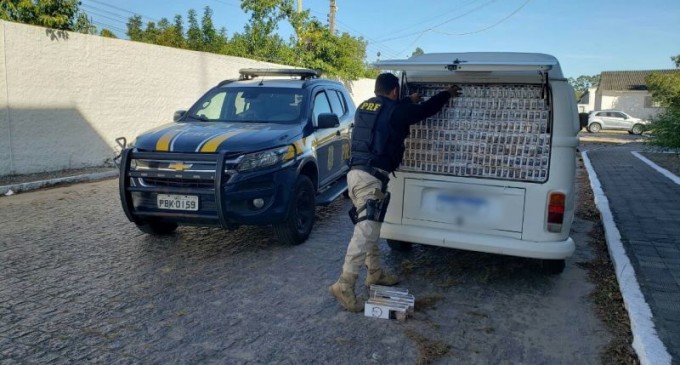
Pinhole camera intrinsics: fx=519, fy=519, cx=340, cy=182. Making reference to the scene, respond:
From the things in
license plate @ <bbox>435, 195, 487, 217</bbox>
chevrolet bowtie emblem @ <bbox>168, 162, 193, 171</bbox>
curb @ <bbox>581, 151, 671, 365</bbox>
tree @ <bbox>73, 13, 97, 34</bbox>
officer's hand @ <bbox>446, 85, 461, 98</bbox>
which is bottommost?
curb @ <bbox>581, 151, 671, 365</bbox>

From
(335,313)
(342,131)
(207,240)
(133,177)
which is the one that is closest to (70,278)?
(133,177)

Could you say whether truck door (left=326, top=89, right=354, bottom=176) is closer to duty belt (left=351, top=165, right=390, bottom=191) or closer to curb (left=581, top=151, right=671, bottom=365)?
duty belt (left=351, top=165, right=390, bottom=191)

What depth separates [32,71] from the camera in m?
9.27

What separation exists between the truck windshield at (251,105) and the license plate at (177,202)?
150 centimetres

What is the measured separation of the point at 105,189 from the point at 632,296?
26.6 ft

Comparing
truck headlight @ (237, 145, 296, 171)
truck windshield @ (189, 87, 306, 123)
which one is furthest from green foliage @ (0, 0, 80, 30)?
truck headlight @ (237, 145, 296, 171)

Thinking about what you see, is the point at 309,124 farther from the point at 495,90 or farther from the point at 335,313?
the point at 335,313

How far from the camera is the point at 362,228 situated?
3.98 meters

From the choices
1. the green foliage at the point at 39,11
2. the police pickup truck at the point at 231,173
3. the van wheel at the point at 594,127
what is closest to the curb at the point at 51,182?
the green foliage at the point at 39,11

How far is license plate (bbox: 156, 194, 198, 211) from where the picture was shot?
4953mm

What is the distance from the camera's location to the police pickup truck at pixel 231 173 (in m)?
4.91

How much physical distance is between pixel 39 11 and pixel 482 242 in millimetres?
9760

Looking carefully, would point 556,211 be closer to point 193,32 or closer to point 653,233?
point 653,233

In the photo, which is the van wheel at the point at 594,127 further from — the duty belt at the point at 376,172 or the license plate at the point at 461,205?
the duty belt at the point at 376,172
